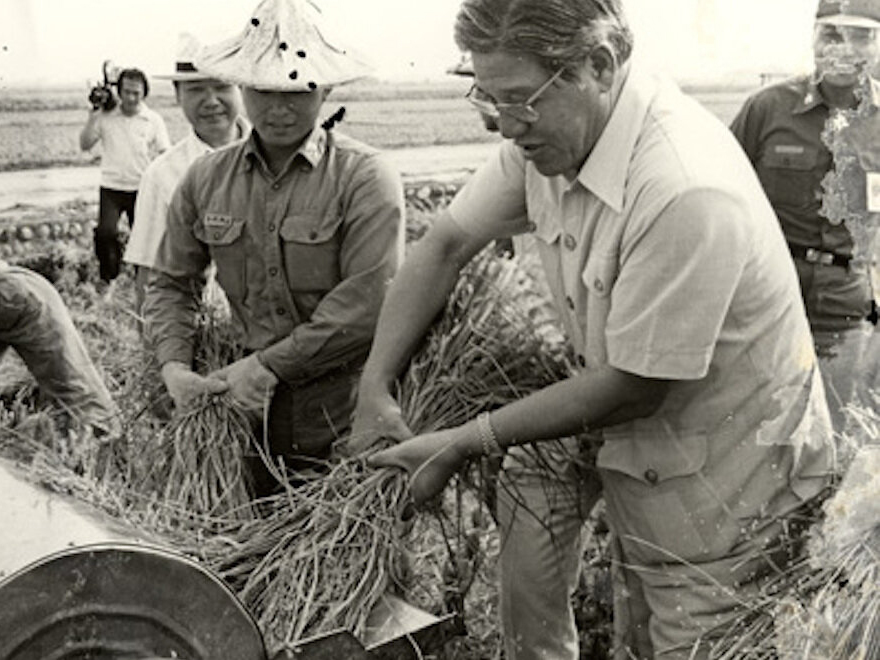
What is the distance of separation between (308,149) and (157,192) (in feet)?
2.97

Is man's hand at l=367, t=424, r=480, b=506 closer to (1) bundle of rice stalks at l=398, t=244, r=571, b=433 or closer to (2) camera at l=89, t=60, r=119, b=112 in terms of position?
(1) bundle of rice stalks at l=398, t=244, r=571, b=433

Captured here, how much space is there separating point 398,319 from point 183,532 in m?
0.66

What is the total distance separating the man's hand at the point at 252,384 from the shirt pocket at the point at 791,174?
1.47 metres

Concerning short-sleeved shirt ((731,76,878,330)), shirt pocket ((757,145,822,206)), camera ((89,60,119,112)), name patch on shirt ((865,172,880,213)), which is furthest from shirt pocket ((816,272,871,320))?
camera ((89,60,119,112))

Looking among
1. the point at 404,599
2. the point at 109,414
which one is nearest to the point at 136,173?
the point at 109,414

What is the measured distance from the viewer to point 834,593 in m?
2.38

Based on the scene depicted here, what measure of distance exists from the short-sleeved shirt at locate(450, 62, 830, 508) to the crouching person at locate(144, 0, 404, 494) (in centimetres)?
80

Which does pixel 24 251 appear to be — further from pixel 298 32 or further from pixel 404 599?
pixel 404 599

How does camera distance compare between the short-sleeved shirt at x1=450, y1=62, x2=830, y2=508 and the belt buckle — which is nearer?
the short-sleeved shirt at x1=450, y1=62, x2=830, y2=508

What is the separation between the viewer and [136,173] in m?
5.00

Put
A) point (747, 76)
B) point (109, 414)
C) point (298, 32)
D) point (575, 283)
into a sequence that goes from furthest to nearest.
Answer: point (109, 414) → point (747, 76) → point (298, 32) → point (575, 283)

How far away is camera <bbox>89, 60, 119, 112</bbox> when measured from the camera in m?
4.76

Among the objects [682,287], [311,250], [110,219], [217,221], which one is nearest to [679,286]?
[682,287]

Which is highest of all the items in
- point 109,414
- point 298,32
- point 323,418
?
point 298,32
